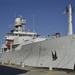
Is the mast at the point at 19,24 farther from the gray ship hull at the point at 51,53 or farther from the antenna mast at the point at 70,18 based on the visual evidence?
Result: the antenna mast at the point at 70,18

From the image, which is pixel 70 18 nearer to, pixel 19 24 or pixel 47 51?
pixel 47 51

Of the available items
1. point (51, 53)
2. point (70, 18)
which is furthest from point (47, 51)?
point (70, 18)

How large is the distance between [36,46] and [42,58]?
6.09 ft

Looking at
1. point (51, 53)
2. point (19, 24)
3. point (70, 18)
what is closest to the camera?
point (70, 18)

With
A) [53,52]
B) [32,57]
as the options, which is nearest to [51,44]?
[53,52]

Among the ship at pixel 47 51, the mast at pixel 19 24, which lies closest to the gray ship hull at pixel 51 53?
Answer: the ship at pixel 47 51

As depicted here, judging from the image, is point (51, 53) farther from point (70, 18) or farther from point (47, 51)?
point (70, 18)

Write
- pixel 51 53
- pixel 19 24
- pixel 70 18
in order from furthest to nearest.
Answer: pixel 19 24 < pixel 51 53 < pixel 70 18

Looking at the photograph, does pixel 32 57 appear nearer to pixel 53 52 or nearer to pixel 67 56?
pixel 53 52

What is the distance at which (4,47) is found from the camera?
4212cm

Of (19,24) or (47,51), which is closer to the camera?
(47,51)

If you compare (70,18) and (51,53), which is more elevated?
(70,18)

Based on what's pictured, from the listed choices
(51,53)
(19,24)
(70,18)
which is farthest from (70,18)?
(19,24)

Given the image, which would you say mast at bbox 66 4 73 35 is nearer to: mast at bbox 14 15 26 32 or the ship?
the ship
